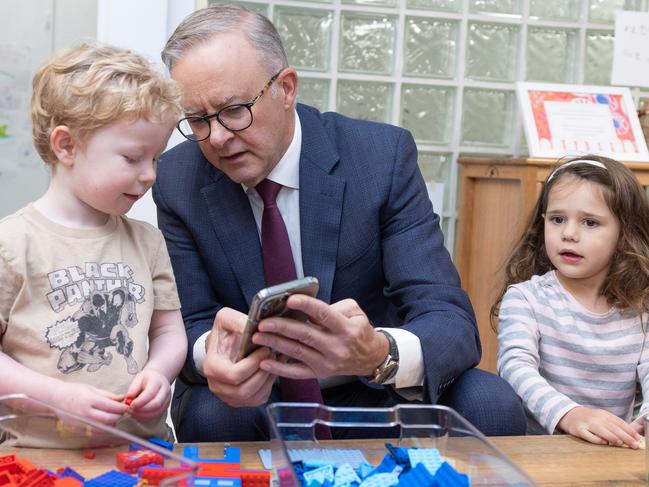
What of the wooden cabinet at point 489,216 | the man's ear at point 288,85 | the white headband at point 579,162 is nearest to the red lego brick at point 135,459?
the man's ear at point 288,85

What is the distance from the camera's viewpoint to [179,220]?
171cm

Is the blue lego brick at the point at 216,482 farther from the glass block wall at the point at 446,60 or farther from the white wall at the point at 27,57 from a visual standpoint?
the glass block wall at the point at 446,60

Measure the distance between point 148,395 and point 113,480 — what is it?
275mm

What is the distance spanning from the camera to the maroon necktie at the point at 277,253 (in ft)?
5.31

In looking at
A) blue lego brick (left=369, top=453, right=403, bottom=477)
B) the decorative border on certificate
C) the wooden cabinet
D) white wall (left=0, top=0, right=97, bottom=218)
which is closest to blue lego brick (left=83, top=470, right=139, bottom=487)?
blue lego brick (left=369, top=453, right=403, bottom=477)

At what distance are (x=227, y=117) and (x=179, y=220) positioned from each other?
0.25m

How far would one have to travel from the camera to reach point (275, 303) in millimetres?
1057

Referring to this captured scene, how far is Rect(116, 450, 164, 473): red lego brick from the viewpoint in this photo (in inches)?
35.9

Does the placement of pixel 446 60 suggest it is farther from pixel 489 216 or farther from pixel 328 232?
pixel 328 232

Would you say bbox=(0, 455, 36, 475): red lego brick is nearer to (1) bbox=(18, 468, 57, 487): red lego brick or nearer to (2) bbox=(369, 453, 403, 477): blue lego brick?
(1) bbox=(18, 468, 57, 487): red lego brick

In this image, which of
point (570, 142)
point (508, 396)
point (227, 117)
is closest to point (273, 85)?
point (227, 117)

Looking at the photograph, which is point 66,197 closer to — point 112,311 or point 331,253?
point 112,311

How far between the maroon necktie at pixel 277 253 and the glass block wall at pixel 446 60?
1.52m

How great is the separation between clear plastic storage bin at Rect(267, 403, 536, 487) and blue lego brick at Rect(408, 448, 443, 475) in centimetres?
1
